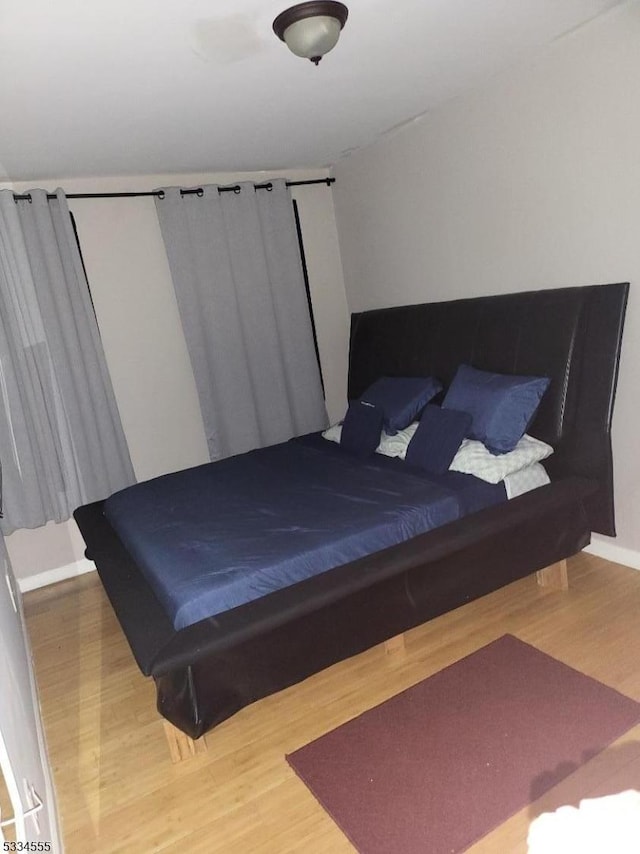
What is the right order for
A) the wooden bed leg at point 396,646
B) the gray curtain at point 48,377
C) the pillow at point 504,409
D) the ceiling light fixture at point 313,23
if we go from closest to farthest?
the ceiling light fixture at point 313,23, the wooden bed leg at point 396,646, the pillow at point 504,409, the gray curtain at point 48,377

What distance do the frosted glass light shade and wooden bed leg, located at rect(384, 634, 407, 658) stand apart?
7.27ft

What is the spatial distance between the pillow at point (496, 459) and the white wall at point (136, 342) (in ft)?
6.84

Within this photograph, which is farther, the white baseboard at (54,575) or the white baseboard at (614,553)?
the white baseboard at (54,575)

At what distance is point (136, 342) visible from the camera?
4117 millimetres

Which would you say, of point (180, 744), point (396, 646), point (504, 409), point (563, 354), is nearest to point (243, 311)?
point (504, 409)

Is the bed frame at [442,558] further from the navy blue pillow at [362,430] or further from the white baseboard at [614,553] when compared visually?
the navy blue pillow at [362,430]

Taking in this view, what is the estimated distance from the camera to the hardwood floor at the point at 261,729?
187cm

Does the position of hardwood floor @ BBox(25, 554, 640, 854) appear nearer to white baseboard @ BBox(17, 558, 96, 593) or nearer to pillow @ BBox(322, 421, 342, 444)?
white baseboard @ BBox(17, 558, 96, 593)

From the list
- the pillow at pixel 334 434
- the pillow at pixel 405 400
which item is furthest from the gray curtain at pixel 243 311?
the pillow at pixel 405 400

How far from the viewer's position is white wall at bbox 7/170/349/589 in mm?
3945

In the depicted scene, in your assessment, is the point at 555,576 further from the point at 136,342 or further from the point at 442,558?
the point at 136,342

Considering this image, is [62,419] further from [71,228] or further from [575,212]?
[575,212]

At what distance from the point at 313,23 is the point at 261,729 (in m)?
2.46

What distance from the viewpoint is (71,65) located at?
2.23 m
